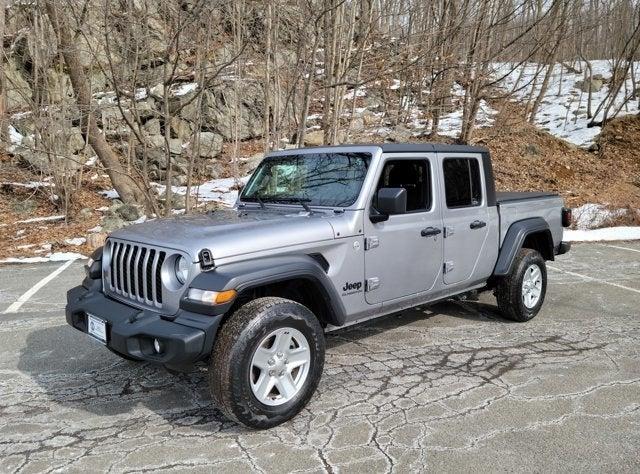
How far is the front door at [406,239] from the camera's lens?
4.00 m

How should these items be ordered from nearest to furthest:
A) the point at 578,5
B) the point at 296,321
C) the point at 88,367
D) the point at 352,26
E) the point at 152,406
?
the point at 296,321 < the point at 152,406 < the point at 88,367 < the point at 352,26 < the point at 578,5

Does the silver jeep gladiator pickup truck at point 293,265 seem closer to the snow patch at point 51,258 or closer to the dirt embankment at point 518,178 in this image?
the snow patch at point 51,258

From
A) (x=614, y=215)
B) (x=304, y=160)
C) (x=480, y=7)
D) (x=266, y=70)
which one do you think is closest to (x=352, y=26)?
(x=266, y=70)

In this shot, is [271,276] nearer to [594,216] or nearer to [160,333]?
[160,333]

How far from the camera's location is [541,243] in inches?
236

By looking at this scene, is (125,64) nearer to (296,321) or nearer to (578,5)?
(296,321)

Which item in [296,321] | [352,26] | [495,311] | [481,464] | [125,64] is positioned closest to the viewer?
[481,464]

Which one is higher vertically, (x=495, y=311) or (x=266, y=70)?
(x=266, y=70)

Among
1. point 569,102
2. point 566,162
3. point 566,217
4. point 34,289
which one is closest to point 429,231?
point 566,217

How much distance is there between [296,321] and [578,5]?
17.4 m

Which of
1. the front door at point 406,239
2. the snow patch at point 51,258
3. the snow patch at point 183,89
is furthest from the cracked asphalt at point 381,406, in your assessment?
the snow patch at point 183,89

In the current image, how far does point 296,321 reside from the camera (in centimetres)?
335

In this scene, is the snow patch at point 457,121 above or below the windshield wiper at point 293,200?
above

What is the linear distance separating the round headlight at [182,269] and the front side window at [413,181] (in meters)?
1.82
